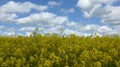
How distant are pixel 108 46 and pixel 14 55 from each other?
2562mm

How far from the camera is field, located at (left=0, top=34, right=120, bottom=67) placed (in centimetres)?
852

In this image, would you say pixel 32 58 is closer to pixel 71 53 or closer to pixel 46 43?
pixel 71 53

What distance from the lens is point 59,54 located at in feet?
30.0

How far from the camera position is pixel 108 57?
8.54 m

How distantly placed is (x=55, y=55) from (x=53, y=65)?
0.58 m

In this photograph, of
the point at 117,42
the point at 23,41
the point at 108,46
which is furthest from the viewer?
the point at 23,41

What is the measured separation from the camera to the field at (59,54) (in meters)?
8.52

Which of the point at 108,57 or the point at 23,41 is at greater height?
the point at 23,41

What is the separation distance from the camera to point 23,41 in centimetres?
1127

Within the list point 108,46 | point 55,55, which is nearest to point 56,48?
point 55,55

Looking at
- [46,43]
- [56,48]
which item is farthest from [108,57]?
[46,43]

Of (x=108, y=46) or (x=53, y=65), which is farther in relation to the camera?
(x=108, y=46)

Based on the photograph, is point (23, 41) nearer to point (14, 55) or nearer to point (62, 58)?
point (14, 55)

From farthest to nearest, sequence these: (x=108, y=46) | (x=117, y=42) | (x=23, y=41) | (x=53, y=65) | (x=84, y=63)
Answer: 1. (x=23, y=41)
2. (x=117, y=42)
3. (x=108, y=46)
4. (x=53, y=65)
5. (x=84, y=63)
